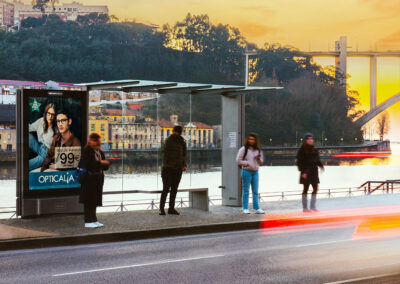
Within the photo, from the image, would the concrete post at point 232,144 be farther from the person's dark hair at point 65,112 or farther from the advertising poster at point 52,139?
the person's dark hair at point 65,112

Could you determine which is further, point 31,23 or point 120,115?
point 31,23

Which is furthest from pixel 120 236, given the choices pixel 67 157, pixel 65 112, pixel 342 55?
pixel 342 55

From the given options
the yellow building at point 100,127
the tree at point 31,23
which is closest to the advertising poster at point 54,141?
the yellow building at point 100,127

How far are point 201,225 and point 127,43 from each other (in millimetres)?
160736

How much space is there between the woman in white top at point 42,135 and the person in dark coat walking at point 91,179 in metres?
1.02

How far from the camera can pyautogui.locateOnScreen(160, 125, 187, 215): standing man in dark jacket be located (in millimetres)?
11328

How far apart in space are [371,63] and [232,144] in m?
143

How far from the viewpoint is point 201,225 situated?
10.1m

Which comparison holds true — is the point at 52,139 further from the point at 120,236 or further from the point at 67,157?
the point at 120,236

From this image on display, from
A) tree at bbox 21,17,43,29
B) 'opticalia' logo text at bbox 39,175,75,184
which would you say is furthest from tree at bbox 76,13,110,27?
'opticalia' logo text at bbox 39,175,75,184

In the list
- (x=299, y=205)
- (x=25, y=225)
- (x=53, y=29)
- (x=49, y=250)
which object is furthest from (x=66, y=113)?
(x=53, y=29)

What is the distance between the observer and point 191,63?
167m

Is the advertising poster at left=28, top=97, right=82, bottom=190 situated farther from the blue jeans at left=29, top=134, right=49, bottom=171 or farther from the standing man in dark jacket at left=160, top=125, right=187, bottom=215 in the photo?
the standing man in dark jacket at left=160, top=125, right=187, bottom=215

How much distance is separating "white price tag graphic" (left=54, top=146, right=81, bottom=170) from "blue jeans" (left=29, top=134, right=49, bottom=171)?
23 cm
